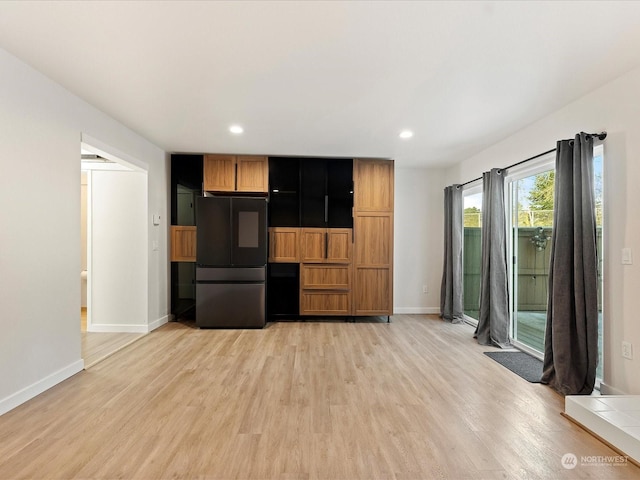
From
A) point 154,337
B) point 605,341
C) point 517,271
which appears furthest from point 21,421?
point 517,271

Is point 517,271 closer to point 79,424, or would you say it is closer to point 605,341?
point 605,341

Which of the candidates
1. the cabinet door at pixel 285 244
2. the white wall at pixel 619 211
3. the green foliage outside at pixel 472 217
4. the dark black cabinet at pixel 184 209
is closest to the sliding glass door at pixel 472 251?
the green foliage outside at pixel 472 217

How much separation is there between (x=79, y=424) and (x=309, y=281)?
3162 mm

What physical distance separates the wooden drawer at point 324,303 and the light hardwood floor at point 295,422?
1367 mm

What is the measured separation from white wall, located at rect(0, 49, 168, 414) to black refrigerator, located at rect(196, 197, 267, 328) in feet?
5.50

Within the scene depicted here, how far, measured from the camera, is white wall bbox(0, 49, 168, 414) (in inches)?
88.2

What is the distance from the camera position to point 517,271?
385 centimetres

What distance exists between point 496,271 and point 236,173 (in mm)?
3829

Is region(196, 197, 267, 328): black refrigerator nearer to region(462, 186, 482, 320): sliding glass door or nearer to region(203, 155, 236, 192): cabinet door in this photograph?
region(203, 155, 236, 192): cabinet door

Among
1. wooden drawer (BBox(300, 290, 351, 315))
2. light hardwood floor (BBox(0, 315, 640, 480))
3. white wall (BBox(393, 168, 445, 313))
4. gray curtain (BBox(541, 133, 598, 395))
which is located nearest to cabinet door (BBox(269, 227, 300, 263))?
wooden drawer (BBox(300, 290, 351, 315))

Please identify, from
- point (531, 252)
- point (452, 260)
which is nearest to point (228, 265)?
point (452, 260)

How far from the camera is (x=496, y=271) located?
381 cm

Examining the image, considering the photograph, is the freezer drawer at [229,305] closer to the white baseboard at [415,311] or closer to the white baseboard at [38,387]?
the white baseboard at [38,387]

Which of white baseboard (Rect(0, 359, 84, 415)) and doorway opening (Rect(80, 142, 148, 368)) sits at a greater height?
doorway opening (Rect(80, 142, 148, 368))
